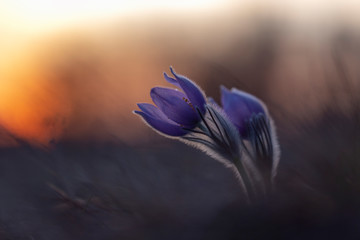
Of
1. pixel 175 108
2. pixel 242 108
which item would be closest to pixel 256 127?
pixel 242 108

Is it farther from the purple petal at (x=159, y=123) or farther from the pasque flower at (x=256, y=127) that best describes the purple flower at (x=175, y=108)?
the pasque flower at (x=256, y=127)

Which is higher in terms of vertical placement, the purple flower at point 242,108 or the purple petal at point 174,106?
the purple petal at point 174,106

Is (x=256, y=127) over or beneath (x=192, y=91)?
beneath

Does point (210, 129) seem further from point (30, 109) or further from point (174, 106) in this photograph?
point (30, 109)

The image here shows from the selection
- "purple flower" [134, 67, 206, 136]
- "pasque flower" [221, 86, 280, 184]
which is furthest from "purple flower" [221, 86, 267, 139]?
"purple flower" [134, 67, 206, 136]

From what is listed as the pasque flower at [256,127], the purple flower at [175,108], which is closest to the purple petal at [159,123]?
the purple flower at [175,108]

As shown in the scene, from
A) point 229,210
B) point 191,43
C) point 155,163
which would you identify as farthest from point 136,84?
point 191,43
